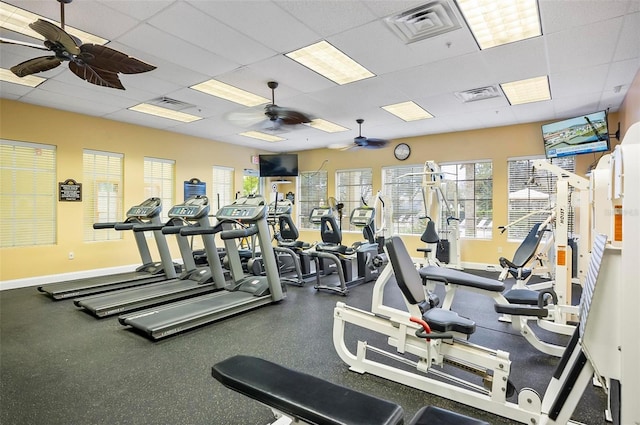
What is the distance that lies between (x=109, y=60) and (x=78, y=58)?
257 mm

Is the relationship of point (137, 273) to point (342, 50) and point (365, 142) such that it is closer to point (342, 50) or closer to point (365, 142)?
point (365, 142)

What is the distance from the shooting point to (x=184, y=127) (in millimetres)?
6684

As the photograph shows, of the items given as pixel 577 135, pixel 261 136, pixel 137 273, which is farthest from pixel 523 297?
pixel 261 136

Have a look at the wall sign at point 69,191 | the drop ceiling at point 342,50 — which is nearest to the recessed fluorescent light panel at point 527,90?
the drop ceiling at point 342,50

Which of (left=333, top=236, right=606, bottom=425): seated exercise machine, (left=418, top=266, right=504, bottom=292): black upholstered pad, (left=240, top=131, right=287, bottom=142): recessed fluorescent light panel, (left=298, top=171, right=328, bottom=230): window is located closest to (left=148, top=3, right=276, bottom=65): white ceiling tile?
(left=333, top=236, right=606, bottom=425): seated exercise machine

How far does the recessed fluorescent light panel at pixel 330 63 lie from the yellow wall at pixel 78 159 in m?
4.36

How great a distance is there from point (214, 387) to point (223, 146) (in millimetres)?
6624

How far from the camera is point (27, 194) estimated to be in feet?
17.3

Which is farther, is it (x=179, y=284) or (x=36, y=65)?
(x=179, y=284)

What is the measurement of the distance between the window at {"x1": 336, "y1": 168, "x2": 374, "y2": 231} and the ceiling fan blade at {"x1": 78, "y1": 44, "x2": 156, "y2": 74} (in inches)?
236

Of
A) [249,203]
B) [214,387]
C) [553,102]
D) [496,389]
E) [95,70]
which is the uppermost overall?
[553,102]

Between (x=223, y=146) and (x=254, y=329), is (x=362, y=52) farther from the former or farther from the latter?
(x=223, y=146)

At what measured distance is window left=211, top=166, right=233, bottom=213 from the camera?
795cm

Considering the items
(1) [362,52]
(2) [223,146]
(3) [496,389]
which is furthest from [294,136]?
(3) [496,389]
